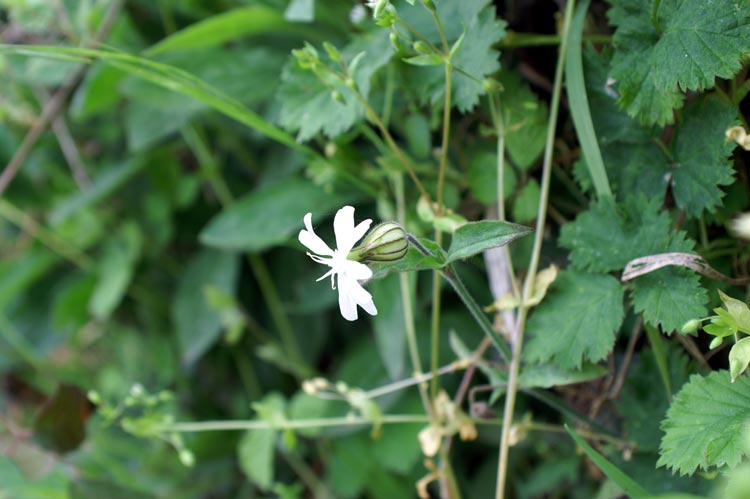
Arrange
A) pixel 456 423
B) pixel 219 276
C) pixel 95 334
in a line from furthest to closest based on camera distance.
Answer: pixel 95 334 < pixel 219 276 < pixel 456 423

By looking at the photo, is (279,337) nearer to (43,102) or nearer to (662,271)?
(43,102)

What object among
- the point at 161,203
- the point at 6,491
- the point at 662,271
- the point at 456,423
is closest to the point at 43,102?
the point at 161,203

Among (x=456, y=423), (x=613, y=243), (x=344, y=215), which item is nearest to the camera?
(x=344, y=215)

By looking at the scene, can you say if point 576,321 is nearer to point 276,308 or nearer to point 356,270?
point 356,270

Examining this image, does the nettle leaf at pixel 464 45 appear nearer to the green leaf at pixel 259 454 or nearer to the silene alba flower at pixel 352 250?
the silene alba flower at pixel 352 250

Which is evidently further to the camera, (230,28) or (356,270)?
(230,28)

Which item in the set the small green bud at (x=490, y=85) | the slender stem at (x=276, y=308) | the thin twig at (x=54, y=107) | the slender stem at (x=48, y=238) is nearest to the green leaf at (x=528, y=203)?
the small green bud at (x=490, y=85)

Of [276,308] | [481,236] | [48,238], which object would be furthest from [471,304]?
[48,238]
